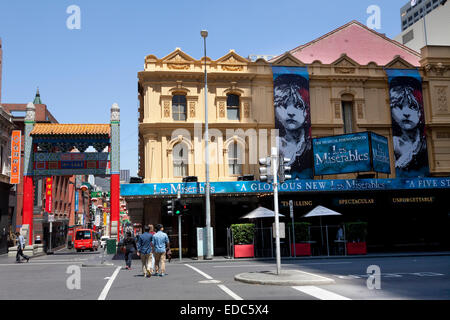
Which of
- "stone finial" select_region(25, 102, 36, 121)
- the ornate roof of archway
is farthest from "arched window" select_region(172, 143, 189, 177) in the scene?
"stone finial" select_region(25, 102, 36, 121)

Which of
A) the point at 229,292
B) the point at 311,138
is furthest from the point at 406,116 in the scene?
the point at 229,292

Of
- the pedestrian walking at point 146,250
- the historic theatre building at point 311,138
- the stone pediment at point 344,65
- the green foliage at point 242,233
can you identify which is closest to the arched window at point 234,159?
the historic theatre building at point 311,138

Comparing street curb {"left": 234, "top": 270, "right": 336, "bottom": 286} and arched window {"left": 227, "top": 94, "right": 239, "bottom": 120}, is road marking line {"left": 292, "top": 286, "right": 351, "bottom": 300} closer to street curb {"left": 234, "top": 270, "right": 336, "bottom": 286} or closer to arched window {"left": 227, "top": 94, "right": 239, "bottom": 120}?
street curb {"left": 234, "top": 270, "right": 336, "bottom": 286}

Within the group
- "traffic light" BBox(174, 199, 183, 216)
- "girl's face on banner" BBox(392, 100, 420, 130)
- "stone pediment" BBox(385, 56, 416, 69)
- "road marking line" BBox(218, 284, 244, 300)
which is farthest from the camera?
"stone pediment" BBox(385, 56, 416, 69)

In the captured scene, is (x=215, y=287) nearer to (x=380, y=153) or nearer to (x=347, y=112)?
(x=380, y=153)

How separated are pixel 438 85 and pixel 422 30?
51.2 ft

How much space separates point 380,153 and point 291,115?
6.61 m

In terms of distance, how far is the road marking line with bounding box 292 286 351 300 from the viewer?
34.3 feet

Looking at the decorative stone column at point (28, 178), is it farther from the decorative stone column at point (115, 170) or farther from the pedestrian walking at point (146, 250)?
the pedestrian walking at point (146, 250)

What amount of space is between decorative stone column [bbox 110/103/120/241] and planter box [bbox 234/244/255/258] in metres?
9.62

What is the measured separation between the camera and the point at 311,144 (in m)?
31.5
